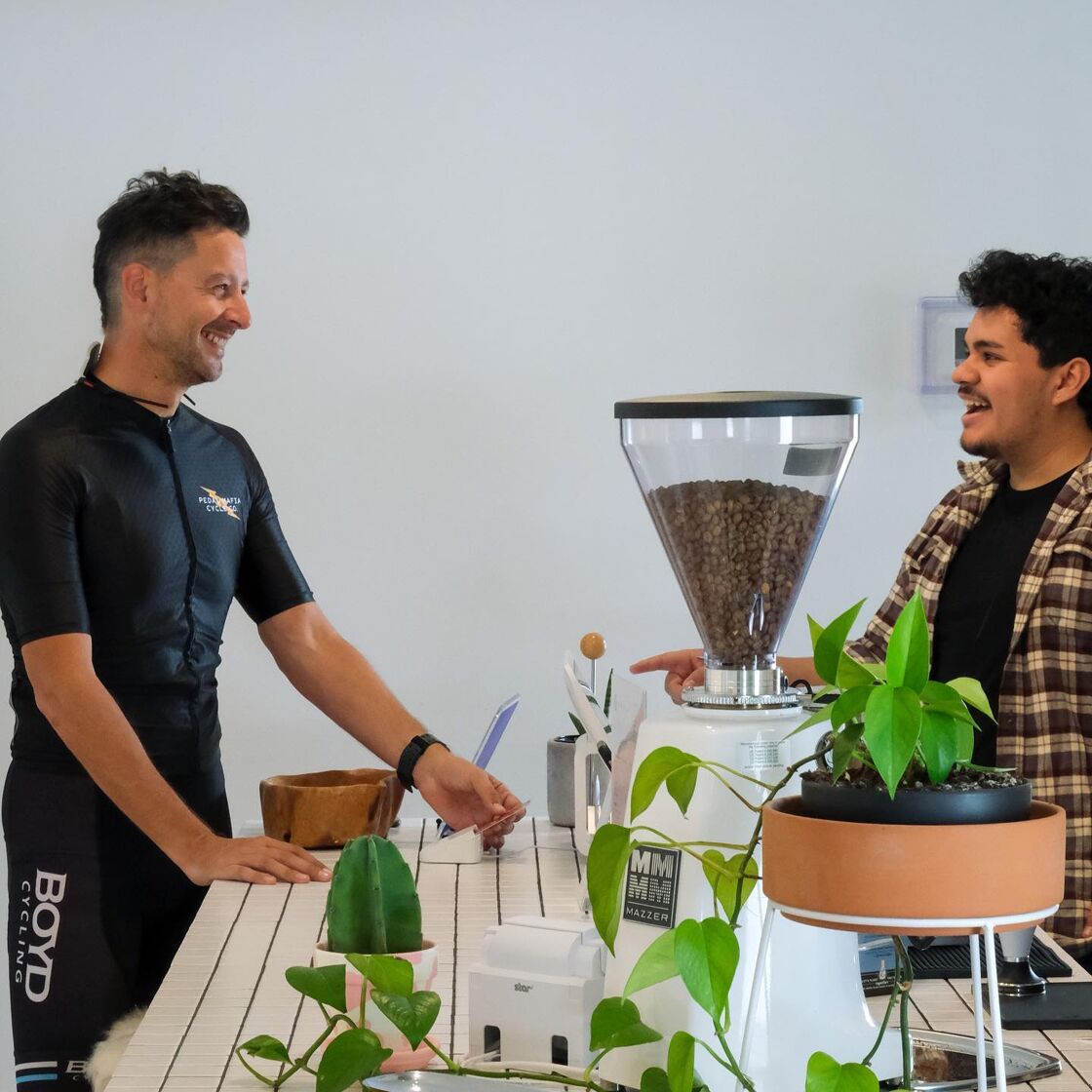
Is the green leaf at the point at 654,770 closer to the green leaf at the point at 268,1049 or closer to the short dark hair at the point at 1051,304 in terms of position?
the green leaf at the point at 268,1049

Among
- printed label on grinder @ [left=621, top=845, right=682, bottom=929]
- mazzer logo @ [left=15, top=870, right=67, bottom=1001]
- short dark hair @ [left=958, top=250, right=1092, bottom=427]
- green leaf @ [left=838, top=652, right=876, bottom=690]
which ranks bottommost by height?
mazzer logo @ [left=15, top=870, right=67, bottom=1001]

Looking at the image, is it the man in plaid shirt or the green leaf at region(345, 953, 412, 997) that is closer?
the green leaf at region(345, 953, 412, 997)

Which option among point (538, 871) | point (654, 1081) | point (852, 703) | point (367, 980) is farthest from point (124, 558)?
point (852, 703)

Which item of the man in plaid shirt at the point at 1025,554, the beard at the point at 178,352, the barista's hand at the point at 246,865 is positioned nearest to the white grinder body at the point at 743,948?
the barista's hand at the point at 246,865

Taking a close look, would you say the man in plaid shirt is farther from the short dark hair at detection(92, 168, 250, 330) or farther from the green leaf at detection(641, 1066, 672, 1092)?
the green leaf at detection(641, 1066, 672, 1092)

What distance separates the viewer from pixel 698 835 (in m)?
1.05

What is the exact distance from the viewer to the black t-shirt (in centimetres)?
233

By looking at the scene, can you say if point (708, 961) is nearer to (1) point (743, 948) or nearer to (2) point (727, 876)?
(2) point (727, 876)

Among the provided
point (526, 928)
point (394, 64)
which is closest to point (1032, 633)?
point (526, 928)

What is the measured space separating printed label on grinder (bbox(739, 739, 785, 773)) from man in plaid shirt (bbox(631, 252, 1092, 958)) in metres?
1.25

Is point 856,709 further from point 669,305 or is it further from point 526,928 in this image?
point 669,305

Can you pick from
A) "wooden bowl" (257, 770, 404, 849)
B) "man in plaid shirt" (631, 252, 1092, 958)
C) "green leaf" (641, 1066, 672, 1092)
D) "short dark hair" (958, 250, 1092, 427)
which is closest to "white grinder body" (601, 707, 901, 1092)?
"green leaf" (641, 1066, 672, 1092)

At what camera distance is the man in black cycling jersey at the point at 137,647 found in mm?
1887

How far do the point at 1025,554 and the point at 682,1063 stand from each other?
1.70 meters
